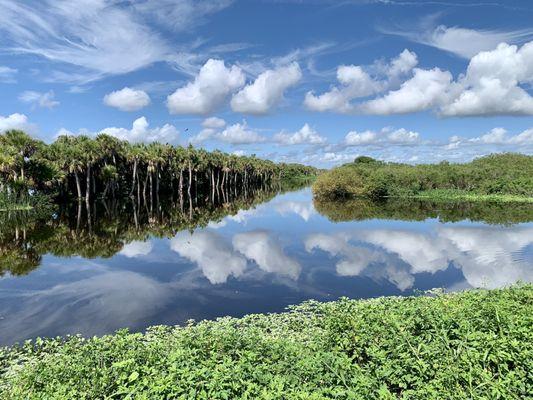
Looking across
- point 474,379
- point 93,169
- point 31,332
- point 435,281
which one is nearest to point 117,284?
point 31,332

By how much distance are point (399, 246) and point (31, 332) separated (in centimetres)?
2769

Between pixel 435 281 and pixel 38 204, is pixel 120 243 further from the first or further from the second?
pixel 38 204

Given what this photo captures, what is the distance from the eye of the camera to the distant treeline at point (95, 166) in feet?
182

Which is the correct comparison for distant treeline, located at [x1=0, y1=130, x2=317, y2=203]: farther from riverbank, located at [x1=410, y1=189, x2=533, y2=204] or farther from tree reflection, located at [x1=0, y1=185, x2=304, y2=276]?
riverbank, located at [x1=410, y1=189, x2=533, y2=204]

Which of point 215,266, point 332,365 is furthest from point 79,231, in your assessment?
point 332,365

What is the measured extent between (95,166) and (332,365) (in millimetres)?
76002

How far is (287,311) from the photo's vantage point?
17.4 m

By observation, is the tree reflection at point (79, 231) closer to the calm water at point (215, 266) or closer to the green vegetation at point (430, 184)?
the calm water at point (215, 266)

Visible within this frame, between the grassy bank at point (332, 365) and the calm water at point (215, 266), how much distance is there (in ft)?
27.1

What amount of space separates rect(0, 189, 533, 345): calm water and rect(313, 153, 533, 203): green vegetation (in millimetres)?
41878

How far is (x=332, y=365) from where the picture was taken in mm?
7516

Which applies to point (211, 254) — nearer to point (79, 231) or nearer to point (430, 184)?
point (79, 231)

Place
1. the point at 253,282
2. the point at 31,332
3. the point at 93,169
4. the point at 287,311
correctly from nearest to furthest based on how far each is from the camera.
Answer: the point at 31,332 → the point at 287,311 → the point at 253,282 → the point at 93,169

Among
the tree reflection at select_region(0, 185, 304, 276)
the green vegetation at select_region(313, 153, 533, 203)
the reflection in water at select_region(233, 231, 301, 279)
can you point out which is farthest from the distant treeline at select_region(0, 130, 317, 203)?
the reflection in water at select_region(233, 231, 301, 279)
